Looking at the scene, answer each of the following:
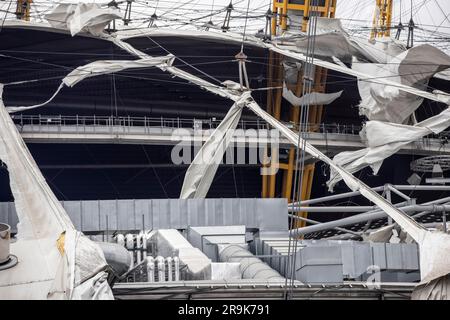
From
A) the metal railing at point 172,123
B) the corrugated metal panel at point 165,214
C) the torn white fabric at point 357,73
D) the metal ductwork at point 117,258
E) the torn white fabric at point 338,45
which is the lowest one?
the corrugated metal panel at point 165,214

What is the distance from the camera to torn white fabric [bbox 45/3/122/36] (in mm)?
38531

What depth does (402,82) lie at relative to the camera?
38.4m

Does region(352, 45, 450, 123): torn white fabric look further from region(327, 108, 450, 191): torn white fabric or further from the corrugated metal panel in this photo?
the corrugated metal panel

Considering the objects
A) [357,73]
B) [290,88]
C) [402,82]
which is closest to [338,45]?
[357,73]

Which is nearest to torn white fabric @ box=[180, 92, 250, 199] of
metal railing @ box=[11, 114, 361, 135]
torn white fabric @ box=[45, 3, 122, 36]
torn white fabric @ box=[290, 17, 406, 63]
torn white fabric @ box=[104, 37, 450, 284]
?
torn white fabric @ box=[104, 37, 450, 284]

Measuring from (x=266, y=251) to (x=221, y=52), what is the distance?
81.2 feet

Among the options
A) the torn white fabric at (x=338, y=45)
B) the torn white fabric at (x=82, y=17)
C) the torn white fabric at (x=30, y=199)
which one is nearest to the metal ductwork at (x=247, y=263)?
the torn white fabric at (x=30, y=199)

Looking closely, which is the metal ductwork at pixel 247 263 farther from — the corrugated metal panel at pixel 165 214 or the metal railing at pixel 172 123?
the metal railing at pixel 172 123

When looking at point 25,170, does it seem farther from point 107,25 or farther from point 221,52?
point 221,52

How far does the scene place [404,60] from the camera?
1483 inches

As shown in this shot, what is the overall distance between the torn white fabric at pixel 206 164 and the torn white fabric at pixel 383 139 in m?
4.99

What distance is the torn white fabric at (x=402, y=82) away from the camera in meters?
37.1

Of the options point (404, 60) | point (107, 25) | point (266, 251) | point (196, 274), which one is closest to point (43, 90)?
point (107, 25)
